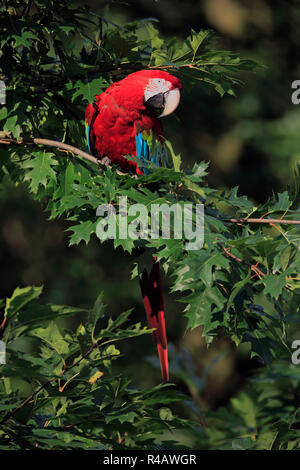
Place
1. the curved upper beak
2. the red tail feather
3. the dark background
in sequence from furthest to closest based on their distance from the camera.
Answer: the dark background, the curved upper beak, the red tail feather

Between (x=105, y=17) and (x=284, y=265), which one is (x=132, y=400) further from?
(x=105, y=17)

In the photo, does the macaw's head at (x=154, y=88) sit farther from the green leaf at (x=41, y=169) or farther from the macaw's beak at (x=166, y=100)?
the green leaf at (x=41, y=169)

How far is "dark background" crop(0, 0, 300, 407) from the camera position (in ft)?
18.5

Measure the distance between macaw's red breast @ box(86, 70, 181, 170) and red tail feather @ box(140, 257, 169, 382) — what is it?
479mm

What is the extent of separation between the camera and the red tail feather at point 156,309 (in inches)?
77.9

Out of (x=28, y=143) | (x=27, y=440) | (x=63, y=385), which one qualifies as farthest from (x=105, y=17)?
(x=27, y=440)

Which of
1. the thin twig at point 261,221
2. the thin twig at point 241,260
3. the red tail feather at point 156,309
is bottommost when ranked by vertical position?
the red tail feather at point 156,309

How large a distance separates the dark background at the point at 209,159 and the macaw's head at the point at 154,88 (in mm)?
3196

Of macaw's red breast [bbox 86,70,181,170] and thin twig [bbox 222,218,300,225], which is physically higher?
macaw's red breast [bbox 86,70,181,170]

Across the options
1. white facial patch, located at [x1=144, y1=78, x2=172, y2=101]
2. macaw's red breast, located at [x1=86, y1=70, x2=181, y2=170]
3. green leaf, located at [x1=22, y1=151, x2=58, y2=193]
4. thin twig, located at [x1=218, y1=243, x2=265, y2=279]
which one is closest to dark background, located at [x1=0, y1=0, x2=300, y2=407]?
macaw's red breast, located at [x1=86, y1=70, x2=181, y2=170]

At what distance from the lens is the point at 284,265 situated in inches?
59.6

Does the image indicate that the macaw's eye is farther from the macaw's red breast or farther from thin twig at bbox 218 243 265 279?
thin twig at bbox 218 243 265 279

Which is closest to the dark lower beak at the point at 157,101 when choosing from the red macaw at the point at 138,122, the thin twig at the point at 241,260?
the red macaw at the point at 138,122
